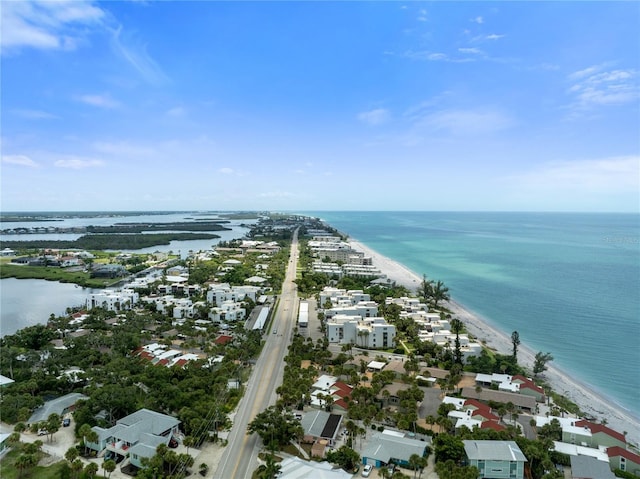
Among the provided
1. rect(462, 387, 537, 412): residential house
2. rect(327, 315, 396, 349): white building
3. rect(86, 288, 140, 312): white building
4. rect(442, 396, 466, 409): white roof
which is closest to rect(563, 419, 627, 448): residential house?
rect(462, 387, 537, 412): residential house

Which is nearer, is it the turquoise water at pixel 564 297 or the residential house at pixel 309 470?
the residential house at pixel 309 470

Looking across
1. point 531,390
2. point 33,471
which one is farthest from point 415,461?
point 33,471

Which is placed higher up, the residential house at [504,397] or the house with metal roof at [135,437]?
the house with metal roof at [135,437]

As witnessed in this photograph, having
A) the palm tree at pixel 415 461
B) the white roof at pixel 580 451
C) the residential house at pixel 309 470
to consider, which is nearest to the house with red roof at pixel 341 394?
the residential house at pixel 309 470

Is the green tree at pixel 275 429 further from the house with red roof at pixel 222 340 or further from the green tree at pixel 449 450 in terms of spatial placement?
the house with red roof at pixel 222 340

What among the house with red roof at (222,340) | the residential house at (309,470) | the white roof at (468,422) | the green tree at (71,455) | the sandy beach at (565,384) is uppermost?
the green tree at (71,455)

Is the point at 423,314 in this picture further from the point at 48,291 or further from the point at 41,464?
the point at 48,291
